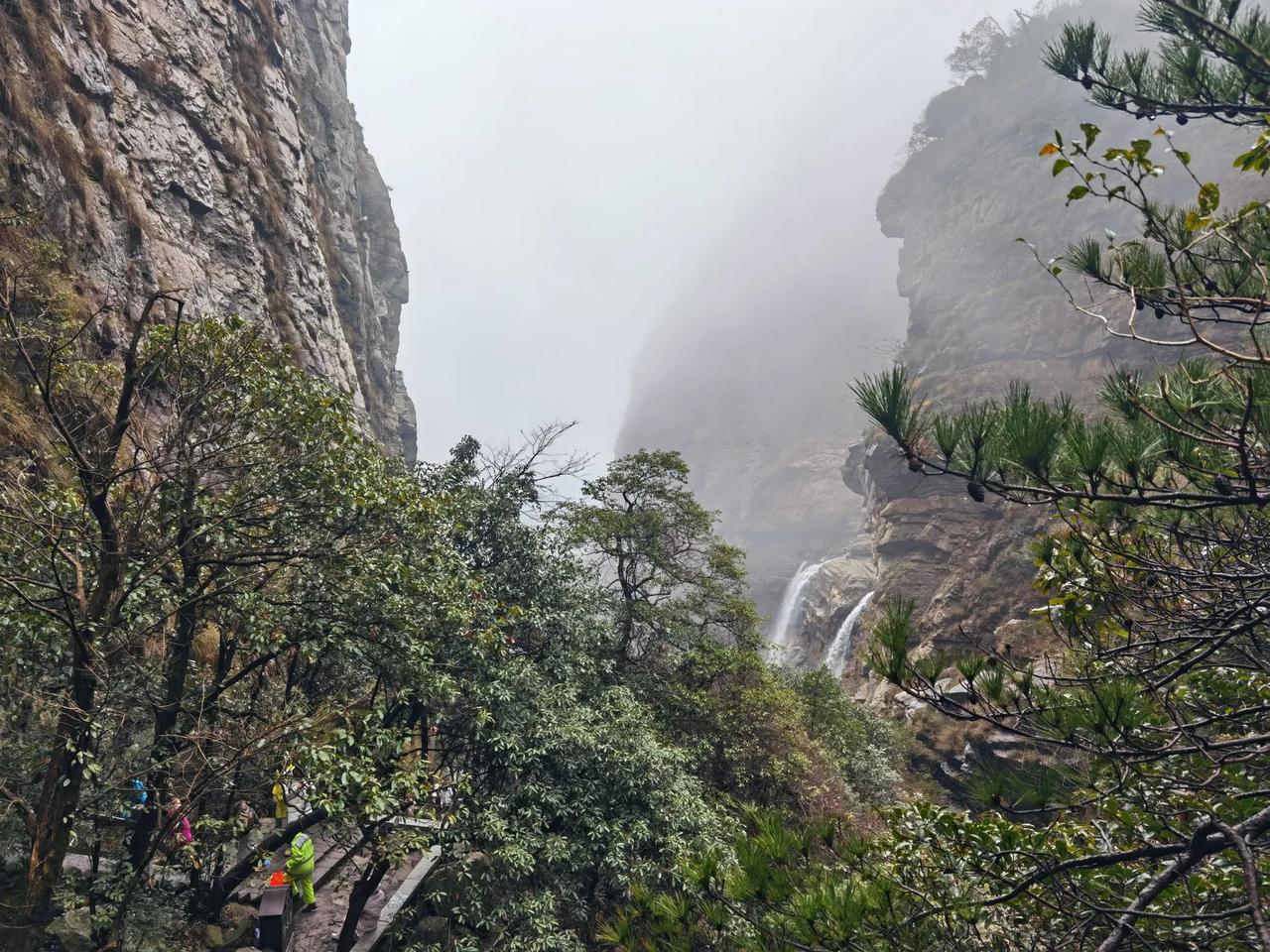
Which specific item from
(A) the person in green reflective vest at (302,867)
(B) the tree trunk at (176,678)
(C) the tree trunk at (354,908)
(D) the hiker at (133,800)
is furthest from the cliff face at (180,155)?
(A) the person in green reflective vest at (302,867)

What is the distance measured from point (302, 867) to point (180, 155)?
61.9 ft

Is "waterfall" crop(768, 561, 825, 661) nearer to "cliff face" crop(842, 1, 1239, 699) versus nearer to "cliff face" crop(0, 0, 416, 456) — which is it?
"cliff face" crop(842, 1, 1239, 699)

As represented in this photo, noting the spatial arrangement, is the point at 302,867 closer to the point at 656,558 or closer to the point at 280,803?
the point at 280,803

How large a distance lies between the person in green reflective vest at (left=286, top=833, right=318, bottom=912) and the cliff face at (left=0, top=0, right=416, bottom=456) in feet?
21.0

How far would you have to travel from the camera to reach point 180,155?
17.2 m

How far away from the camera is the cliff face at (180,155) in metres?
12.1

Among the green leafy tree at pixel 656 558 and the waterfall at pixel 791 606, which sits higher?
the waterfall at pixel 791 606

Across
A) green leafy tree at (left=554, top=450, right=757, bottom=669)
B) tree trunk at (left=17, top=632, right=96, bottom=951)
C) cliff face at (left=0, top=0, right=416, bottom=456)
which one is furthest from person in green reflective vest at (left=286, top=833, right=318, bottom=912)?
cliff face at (left=0, top=0, right=416, bottom=456)

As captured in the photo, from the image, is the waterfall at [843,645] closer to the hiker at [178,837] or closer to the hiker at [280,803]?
the hiker at [280,803]

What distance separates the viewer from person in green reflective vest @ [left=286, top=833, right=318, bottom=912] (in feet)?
26.1

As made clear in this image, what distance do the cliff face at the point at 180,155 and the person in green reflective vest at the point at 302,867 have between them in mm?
6407

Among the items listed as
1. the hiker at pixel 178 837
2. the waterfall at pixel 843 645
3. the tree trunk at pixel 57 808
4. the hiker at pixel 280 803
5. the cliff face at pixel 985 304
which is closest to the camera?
the tree trunk at pixel 57 808

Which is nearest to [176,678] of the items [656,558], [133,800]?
[133,800]

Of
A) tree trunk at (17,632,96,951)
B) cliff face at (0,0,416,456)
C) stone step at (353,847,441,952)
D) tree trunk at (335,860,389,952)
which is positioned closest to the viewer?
tree trunk at (17,632,96,951)
